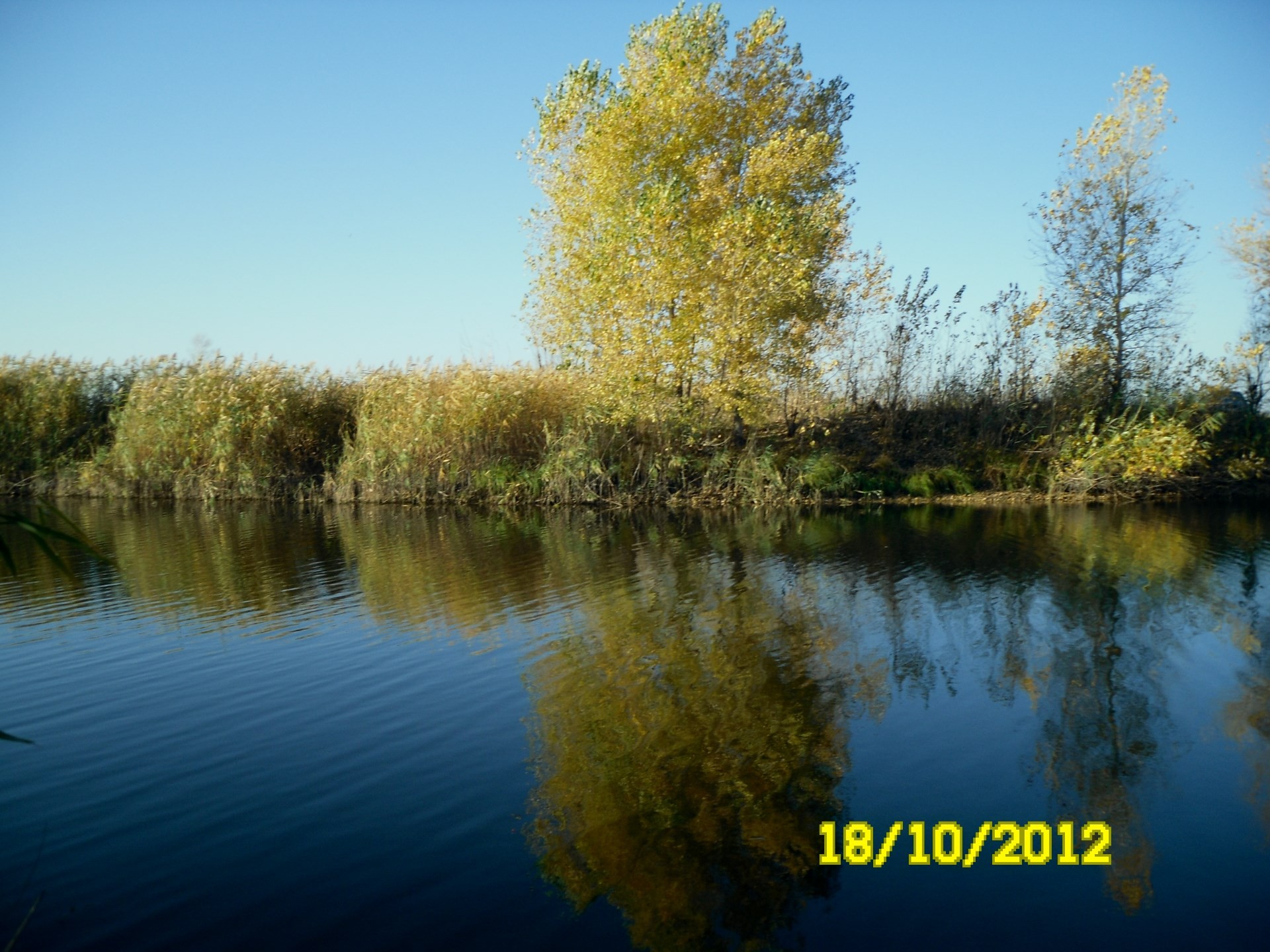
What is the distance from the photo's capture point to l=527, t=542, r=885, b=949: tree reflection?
443 cm

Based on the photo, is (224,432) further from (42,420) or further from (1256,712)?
(1256,712)

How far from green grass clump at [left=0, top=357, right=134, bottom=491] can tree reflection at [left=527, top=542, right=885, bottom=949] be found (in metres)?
23.8

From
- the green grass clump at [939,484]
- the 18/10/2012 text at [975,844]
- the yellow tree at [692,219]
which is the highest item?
the yellow tree at [692,219]

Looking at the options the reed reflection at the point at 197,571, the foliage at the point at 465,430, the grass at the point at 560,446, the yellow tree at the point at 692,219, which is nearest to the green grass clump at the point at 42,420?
the grass at the point at 560,446

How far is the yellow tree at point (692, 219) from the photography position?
20578mm

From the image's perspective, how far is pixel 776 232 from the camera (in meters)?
20.5

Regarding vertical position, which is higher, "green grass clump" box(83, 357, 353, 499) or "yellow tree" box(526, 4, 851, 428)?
"yellow tree" box(526, 4, 851, 428)

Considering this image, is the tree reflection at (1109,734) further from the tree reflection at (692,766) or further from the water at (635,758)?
the tree reflection at (692,766)

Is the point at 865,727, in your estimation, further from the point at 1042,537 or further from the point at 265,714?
the point at 1042,537

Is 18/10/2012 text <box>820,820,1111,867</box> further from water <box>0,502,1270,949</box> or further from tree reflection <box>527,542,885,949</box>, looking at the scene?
tree reflection <box>527,542,885,949</box>

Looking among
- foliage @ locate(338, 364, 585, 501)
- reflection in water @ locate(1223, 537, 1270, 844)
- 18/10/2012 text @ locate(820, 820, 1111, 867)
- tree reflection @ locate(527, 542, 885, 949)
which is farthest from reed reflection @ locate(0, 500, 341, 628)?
reflection in water @ locate(1223, 537, 1270, 844)

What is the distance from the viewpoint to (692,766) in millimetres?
5852

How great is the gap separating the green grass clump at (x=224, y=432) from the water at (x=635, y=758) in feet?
42.9

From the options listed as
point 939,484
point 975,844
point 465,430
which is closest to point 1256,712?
point 975,844
